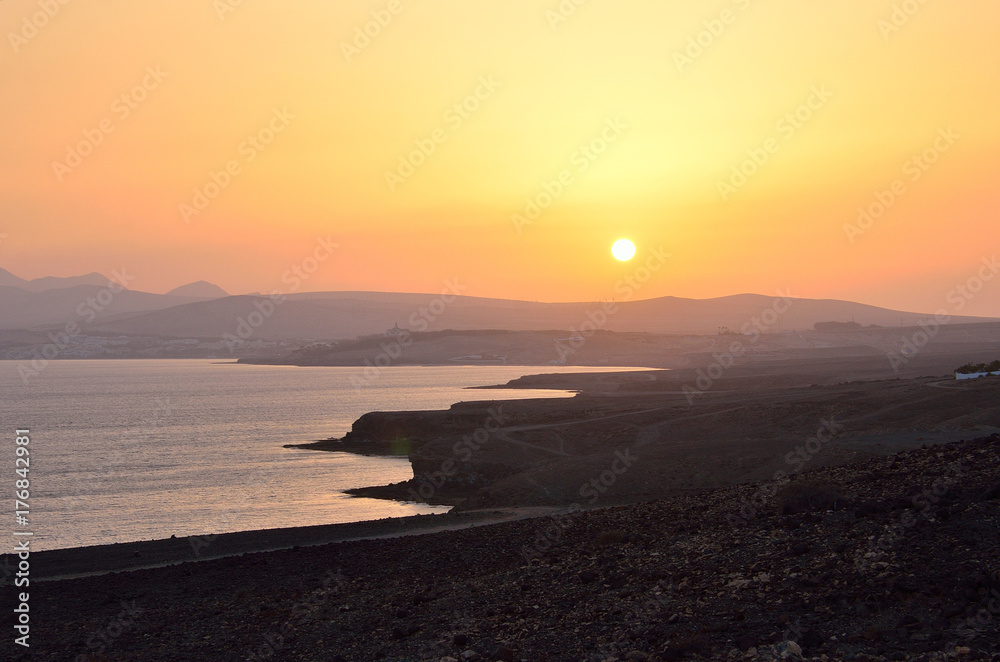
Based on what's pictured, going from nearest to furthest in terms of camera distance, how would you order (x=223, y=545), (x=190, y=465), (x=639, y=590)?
(x=639, y=590) < (x=223, y=545) < (x=190, y=465)

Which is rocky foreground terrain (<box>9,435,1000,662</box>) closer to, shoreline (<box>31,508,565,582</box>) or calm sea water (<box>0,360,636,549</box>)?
shoreline (<box>31,508,565,582</box>)

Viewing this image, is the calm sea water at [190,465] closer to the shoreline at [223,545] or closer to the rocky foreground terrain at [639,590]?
the shoreline at [223,545]

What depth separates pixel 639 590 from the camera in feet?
58.3

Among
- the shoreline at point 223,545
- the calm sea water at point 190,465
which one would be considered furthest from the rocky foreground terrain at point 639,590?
the calm sea water at point 190,465

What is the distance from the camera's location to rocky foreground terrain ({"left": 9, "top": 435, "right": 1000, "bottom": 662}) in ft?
45.2

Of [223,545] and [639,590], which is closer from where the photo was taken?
[639,590]

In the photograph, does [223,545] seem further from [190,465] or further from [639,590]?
[190,465]

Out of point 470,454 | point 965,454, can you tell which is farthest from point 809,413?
point 965,454

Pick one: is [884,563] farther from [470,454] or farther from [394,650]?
[470,454]

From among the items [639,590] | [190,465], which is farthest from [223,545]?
[190,465]

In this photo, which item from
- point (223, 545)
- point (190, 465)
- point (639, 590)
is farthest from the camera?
point (190, 465)

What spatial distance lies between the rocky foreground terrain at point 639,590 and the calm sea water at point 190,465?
14.5 meters

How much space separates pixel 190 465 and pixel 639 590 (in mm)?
49287

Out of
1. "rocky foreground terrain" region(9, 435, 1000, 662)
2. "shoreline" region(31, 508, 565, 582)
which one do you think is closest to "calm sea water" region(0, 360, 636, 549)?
"shoreline" region(31, 508, 565, 582)
